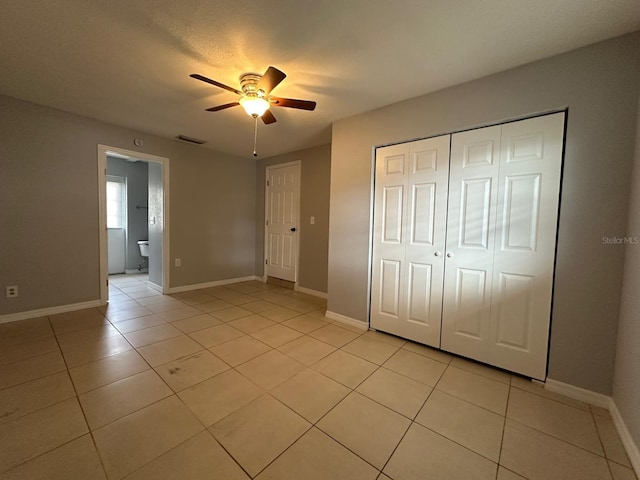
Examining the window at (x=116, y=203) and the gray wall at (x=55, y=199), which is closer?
the gray wall at (x=55, y=199)

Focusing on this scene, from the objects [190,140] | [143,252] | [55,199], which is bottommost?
[143,252]

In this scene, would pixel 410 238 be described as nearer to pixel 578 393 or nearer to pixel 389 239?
pixel 389 239

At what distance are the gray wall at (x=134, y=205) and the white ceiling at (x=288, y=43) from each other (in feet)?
9.53

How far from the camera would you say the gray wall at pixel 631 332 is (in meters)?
1.32

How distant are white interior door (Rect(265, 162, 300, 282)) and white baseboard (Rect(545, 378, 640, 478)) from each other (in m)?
3.34

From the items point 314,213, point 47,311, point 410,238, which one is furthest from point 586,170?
point 47,311

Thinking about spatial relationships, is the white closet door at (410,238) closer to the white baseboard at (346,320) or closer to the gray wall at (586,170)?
the white baseboard at (346,320)

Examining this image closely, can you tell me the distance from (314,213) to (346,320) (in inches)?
71.9

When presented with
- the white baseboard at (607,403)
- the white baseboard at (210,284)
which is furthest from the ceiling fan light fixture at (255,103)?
the white baseboard at (210,284)

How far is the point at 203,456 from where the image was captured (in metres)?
1.22

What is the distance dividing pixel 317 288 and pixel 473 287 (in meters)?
2.39

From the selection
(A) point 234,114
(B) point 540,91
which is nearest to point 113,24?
(A) point 234,114

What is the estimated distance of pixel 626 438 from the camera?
1346 millimetres

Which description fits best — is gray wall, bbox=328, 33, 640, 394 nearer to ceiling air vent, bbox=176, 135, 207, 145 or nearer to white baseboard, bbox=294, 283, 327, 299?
white baseboard, bbox=294, 283, 327, 299
